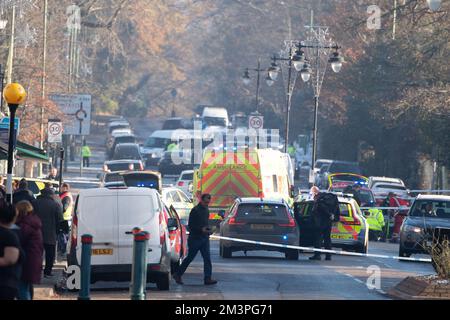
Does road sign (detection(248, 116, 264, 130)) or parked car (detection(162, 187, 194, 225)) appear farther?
road sign (detection(248, 116, 264, 130))

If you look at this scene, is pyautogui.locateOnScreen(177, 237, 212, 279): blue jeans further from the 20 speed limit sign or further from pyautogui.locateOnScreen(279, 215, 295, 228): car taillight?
the 20 speed limit sign

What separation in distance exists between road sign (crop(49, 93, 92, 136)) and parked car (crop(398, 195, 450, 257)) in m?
27.7

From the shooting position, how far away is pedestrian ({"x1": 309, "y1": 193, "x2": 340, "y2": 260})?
29.9 meters

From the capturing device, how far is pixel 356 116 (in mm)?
67625

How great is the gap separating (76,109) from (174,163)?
1194 cm

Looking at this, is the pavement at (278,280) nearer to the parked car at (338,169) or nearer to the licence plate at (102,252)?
the licence plate at (102,252)

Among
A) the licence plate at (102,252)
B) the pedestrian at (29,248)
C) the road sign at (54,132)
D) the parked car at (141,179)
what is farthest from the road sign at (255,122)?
the pedestrian at (29,248)

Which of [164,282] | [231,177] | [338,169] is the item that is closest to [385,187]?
[338,169]

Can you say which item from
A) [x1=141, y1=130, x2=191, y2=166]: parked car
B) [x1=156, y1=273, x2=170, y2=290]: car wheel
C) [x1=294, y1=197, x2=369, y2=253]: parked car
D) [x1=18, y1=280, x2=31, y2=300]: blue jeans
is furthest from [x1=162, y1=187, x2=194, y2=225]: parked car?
[x1=141, y1=130, x2=191, y2=166]: parked car

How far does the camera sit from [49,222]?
902 inches

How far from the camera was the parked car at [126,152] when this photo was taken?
68.8 m
